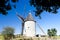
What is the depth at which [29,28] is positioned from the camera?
47312mm

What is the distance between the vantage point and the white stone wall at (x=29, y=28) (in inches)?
1858

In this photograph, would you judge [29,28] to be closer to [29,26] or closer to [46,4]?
[29,26]

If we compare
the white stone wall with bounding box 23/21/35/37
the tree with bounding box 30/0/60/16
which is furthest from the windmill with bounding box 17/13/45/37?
the tree with bounding box 30/0/60/16

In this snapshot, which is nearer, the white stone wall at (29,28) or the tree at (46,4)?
the tree at (46,4)

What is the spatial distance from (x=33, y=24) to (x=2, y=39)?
16.9m

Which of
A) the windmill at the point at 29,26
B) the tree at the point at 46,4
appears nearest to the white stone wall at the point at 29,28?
the windmill at the point at 29,26

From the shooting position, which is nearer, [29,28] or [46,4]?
[46,4]

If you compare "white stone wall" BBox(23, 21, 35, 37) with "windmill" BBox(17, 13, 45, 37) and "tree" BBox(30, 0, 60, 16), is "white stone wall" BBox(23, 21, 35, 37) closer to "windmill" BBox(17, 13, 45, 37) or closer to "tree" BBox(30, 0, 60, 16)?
"windmill" BBox(17, 13, 45, 37)

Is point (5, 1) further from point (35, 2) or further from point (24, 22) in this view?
point (24, 22)

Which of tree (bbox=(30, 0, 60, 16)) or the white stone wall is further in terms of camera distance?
the white stone wall

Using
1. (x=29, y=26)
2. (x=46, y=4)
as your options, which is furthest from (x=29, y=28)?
(x=46, y=4)

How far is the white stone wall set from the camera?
155 ft

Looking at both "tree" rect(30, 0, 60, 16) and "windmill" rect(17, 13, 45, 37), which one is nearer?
"tree" rect(30, 0, 60, 16)

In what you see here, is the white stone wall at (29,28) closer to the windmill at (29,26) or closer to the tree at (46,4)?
the windmill at (29,26)
